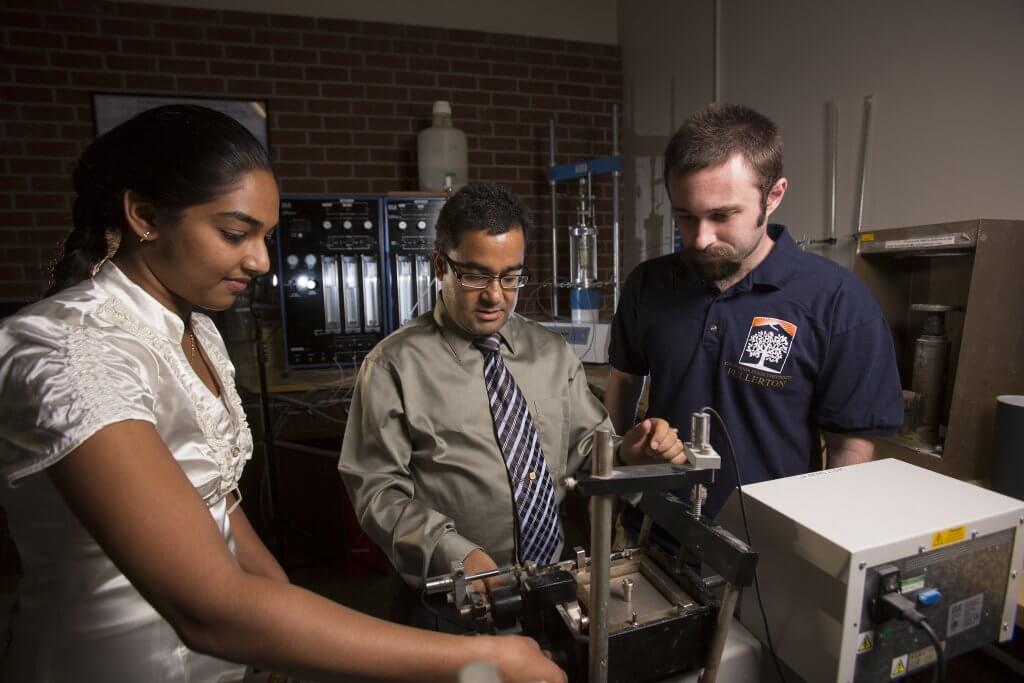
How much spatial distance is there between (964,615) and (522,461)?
2.34 feet

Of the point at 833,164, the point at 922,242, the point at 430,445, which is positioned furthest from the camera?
the point at 833,164

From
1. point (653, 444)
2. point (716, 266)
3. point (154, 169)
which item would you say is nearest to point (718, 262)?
point (716, 266)

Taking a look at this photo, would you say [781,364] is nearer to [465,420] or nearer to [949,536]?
[949,536]

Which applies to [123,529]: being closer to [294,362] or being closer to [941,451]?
[941,451]

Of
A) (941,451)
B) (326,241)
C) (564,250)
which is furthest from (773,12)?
(326,241)

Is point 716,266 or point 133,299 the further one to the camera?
point 716,266

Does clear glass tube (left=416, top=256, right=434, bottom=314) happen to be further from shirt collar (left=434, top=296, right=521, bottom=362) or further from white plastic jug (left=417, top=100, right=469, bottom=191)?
shirt collar (left=434, top=296, right=521, bottom=362)

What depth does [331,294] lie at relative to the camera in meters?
2.53

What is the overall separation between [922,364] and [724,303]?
701mm

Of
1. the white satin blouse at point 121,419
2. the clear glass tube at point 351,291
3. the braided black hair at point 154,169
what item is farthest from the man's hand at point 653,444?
the clear glass tube at point 351,291

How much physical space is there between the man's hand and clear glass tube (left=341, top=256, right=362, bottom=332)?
6.18 ft

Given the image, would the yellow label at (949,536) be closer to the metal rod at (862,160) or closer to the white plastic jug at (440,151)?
the metal rod at (862,160)

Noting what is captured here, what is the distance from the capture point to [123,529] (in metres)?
0.52

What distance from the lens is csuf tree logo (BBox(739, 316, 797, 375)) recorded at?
3.65ft
